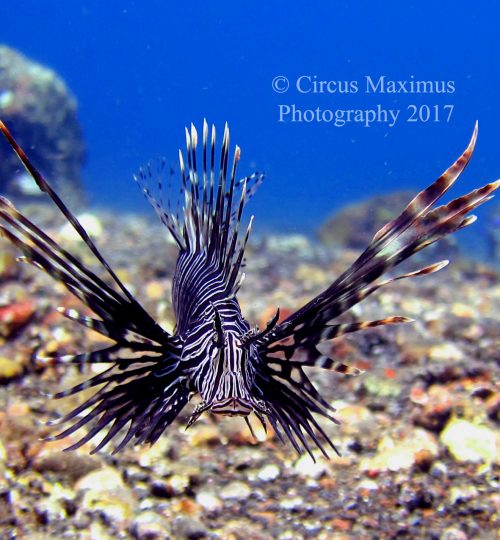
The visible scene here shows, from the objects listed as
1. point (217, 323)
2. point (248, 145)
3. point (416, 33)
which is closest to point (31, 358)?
point (217, 323)

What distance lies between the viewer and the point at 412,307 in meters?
7.82

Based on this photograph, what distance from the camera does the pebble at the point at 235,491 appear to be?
11.4 feet

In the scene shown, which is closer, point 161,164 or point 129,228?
point 161,164

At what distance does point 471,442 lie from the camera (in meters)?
3.78

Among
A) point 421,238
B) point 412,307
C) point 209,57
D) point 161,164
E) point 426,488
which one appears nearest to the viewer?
point 421,238

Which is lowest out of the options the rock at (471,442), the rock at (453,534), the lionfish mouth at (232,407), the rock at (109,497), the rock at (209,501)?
the rock at (453,534)

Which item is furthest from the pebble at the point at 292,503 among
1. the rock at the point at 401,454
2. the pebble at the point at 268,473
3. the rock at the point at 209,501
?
the rock at the point at 401,454

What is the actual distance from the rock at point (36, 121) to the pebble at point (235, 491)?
44.9ft

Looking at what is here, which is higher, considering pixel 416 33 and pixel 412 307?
pixel 416 33

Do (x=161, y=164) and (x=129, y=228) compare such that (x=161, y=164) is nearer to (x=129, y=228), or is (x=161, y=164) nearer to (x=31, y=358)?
(x=31, y=358)

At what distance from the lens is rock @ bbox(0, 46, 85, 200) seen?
16.2 meters

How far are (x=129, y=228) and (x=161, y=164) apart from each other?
9477 mm

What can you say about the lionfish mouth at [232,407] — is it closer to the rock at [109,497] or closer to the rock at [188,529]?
the rock at [188,529]

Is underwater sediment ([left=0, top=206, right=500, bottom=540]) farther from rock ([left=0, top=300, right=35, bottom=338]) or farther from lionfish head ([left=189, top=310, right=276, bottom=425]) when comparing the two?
lionfish head ([left=189, top=310, right=276, bottom=425])
